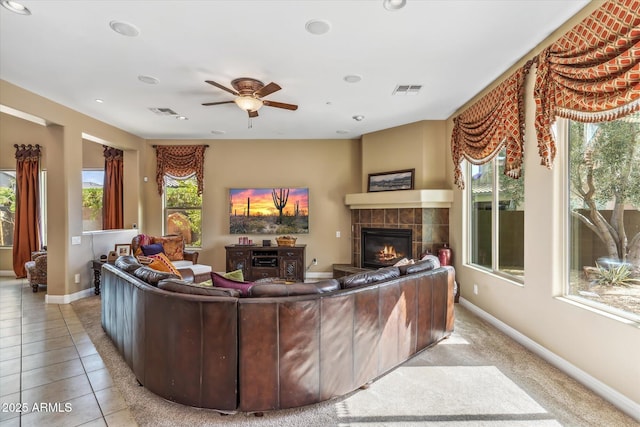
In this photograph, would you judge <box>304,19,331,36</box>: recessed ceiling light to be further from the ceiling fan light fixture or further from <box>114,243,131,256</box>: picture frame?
<box>114,243,131,256</box>: picture frame

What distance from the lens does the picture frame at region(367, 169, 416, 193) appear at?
5.15m

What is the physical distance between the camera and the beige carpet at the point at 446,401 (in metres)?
1.97

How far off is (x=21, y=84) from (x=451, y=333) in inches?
229

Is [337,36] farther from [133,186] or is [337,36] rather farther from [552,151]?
[133,186]

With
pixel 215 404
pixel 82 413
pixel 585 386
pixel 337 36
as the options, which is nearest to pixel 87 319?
pixel 82 413

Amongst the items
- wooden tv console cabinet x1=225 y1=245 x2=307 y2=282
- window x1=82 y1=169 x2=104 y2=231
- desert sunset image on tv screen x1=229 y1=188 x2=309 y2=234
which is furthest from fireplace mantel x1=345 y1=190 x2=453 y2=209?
window x1=82 y1=169 x2=104 y2=231

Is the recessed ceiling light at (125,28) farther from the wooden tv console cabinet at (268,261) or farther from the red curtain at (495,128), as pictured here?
the wooden tv console cabinet at (268,261)

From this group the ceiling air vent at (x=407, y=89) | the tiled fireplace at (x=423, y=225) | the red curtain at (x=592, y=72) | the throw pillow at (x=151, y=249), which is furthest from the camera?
the throw pillow at (x=151, y=249)

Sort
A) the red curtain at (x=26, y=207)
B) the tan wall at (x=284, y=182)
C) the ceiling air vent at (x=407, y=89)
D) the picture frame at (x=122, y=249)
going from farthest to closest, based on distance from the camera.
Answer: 1. the tan wall at (x=284, y=182)
2. the red curtain at (x=26, y=207)
3. the picture frame at (x=122, y=249)
4. the ceiling air vent at (x=407, y=89)

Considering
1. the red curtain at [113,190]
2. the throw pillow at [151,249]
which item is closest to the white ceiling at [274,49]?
the red curtain at [113,190]

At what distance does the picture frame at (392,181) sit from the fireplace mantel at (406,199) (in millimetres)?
203

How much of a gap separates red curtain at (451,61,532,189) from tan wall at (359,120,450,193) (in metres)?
0.53

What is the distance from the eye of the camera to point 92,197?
636cm

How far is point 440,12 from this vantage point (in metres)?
2.29
